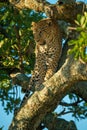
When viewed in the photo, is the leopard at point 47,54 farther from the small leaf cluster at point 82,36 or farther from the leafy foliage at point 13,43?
the small leaf cluster at point 82,36

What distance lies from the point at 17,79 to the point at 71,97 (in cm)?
233

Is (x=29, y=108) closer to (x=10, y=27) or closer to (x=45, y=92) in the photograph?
(x=45, y=92)

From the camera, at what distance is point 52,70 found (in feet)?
24.2

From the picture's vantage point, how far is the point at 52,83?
6.41 meters

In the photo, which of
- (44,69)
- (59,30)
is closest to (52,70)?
(44,69)

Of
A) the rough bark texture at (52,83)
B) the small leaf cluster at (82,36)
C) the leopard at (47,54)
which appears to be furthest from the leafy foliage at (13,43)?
the small leaf cluster at (82,36)

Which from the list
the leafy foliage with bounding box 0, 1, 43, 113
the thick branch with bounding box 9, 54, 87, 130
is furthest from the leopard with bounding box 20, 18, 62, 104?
the leafy foliage with bounding box 0, 1, 43, 113

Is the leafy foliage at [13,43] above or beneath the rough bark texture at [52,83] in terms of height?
above

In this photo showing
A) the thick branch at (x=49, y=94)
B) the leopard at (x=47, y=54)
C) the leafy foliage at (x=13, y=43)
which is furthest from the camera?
the leafy foliage at (x=13, y=43)

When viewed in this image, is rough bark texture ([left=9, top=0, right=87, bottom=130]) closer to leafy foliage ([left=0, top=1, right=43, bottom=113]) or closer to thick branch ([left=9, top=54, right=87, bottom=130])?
thick branch ([left=9, top=54, right=87, bottom=130])

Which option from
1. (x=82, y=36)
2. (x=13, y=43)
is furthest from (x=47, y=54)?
(x=82, y=36)

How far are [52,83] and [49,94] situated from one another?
0.56ft

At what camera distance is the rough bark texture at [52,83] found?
6.28 metres

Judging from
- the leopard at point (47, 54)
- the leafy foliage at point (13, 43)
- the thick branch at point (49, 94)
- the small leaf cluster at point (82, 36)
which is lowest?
the small leaf cluster at point (82, 36)
